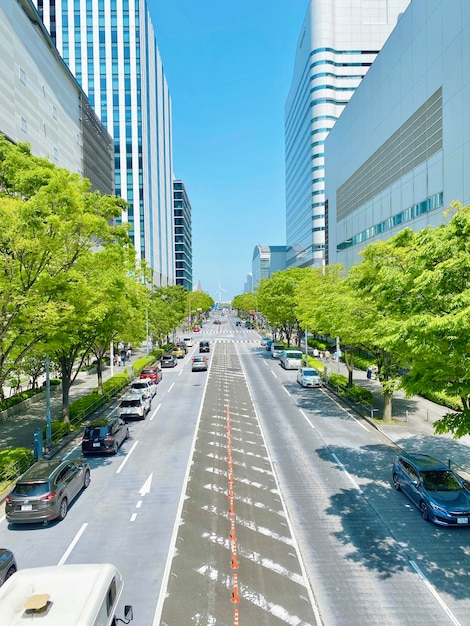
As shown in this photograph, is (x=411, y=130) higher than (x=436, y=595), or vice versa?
(x=411, y=130)

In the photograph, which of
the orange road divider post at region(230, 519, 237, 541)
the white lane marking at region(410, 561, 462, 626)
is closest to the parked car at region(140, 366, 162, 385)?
the orange road divider post at region(230, 519, 237, 541)

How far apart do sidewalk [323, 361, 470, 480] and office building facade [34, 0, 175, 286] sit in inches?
2854

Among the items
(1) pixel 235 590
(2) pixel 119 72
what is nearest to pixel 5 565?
(1) pixel 235 590

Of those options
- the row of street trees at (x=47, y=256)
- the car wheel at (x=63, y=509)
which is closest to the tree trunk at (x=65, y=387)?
the row of street trees at (x=47, y=256)

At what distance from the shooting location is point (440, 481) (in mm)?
14531

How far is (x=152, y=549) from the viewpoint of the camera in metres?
12.4

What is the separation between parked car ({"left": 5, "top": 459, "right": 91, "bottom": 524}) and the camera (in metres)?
13.8

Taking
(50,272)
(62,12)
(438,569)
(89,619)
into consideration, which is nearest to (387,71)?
(50,272)

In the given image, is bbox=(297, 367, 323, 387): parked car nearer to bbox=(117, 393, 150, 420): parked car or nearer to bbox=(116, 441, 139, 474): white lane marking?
bbox=(117, 393, 150, 420): parked car

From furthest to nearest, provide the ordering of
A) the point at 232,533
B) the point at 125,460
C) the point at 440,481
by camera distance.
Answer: the point at 125,460
the point at 440,481
the point at 232,533

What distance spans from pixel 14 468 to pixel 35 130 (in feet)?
117

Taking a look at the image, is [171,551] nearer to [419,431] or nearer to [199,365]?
[419,431]

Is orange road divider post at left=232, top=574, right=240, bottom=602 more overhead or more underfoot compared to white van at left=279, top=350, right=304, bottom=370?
more underfoot

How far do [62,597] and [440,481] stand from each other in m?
12.1
